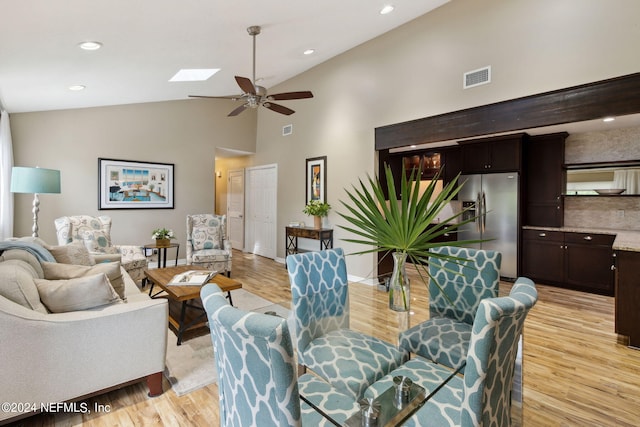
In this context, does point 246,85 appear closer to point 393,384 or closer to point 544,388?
point 393,384

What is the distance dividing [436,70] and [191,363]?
434 cm

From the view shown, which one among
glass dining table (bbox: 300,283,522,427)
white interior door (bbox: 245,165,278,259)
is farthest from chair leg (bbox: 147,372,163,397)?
white interior door (bbox: 245,165,278,259)

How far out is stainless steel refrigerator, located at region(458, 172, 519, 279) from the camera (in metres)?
4.85

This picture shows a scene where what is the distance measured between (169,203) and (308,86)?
3.41m

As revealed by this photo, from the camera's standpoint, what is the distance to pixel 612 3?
301 cm

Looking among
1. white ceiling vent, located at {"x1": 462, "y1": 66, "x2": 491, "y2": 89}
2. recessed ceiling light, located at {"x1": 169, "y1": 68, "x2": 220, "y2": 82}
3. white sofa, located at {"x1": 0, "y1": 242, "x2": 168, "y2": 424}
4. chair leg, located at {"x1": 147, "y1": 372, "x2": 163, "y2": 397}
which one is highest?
recessed ceiling light, located at {"x1": 169, "y1": 68, "x2": 220, "y2": 82}

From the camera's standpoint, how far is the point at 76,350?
1.80m

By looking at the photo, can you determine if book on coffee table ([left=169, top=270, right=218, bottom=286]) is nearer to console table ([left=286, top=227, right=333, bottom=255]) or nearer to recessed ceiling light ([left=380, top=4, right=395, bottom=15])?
console table ([left=286, top=227, right=333, bottom=255])

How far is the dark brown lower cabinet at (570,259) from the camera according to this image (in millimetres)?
4285

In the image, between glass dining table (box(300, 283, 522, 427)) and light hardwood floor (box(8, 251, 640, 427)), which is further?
light hardwood floor (box(8, 251, 640, 427))

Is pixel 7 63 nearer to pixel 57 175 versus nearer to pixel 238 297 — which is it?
pixel 57 175

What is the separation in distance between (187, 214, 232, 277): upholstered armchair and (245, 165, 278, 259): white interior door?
1639 mm

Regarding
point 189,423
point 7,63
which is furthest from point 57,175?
point 189,423

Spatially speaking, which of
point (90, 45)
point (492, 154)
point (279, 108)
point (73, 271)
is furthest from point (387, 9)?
point (73, 271)
